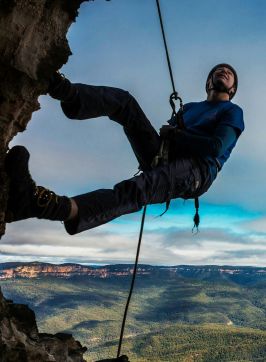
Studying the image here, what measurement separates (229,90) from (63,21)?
3081 mm

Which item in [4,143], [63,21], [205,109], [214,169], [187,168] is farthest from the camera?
[205,109]

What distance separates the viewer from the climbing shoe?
408 centimetres

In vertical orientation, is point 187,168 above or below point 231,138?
below

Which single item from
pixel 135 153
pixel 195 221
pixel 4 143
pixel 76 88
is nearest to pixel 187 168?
pixel 135 153

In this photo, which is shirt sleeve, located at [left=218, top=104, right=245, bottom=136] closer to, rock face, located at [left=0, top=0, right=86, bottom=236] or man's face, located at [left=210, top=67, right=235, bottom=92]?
man's face, located at [left=210, top=67, right=235, bottom=92]

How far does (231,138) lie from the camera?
18.3ft

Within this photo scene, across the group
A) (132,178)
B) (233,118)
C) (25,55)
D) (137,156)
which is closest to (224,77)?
(233,118)

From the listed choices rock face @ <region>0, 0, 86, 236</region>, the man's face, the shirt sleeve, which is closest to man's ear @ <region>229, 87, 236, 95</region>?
the man's face

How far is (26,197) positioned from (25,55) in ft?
5.20

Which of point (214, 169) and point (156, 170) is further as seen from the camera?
point (214, 169)

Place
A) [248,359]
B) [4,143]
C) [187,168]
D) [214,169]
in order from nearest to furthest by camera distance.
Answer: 1. [4,143]
2. [187,168]
3. [214,169]
4. [248,359]

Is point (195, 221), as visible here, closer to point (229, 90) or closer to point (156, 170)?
point (156, 170)

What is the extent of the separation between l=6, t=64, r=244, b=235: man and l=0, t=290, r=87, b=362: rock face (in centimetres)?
144

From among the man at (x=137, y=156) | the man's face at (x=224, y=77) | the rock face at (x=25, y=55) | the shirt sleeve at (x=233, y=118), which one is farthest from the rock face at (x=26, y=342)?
the man's face at (x=224, y=77)
